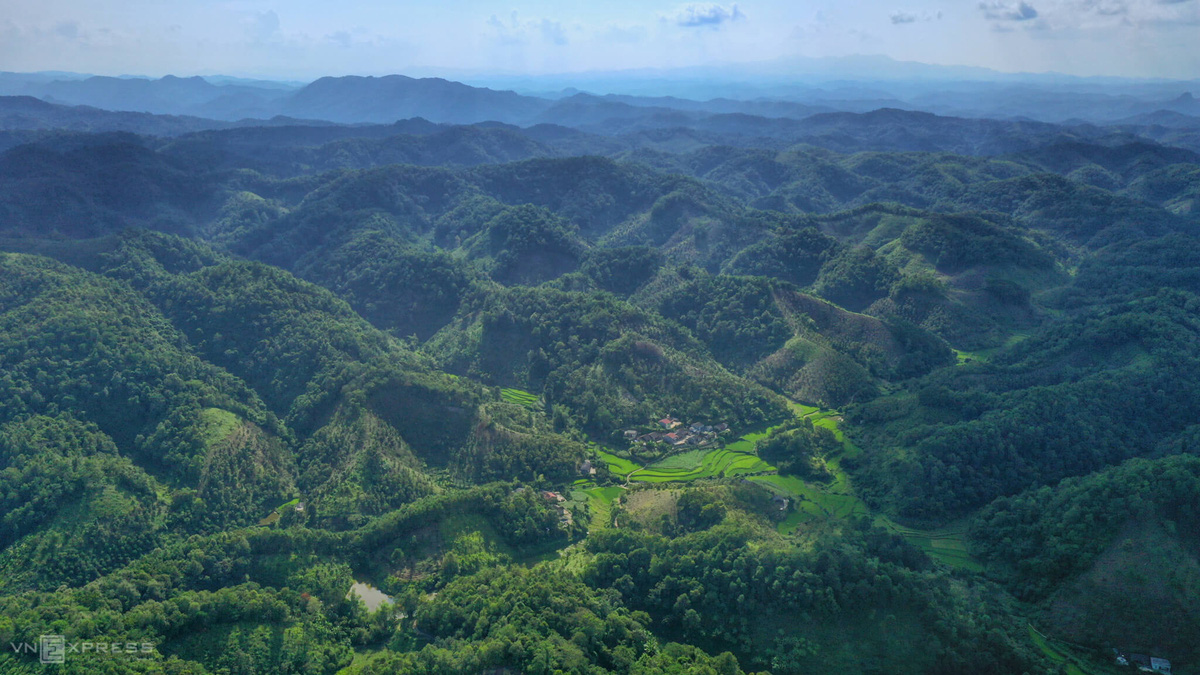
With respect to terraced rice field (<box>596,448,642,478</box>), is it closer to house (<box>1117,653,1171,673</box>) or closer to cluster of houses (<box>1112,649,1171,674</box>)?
cluster of houses (<box>1112,649,1171,674</box>)

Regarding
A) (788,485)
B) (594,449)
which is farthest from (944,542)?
(594,449)

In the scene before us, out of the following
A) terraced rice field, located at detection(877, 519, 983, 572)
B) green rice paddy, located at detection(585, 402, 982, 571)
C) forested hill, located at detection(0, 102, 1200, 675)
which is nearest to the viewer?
forested hill, located at detection(0, 102, 1200, 675)

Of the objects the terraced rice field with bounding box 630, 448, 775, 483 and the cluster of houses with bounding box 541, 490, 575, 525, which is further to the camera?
the terraced rice field with bounding box 630, 448, 775, 483

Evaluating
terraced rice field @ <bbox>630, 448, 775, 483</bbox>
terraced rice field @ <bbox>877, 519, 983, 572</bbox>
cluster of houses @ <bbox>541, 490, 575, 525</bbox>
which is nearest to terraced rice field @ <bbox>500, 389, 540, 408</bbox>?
cluster of houses @ <bbox>541, 490, 575, 525</bbox>

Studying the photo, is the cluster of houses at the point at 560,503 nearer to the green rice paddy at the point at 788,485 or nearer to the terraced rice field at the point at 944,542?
the green rice paddy at the point at 788,485

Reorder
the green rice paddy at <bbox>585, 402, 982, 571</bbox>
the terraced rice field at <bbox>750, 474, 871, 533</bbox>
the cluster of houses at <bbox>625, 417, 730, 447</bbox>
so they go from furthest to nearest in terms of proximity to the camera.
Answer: the cluster of houses at <bbox>625, 417, 730, 447</bbox> < the terraced rice field at <bbox>750, 474, 871, 533</bbox> < the green rice paddy at <bbox>585, 402, 982, 571</bbox>

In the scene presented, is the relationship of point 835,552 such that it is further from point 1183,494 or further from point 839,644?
point 1183,494
